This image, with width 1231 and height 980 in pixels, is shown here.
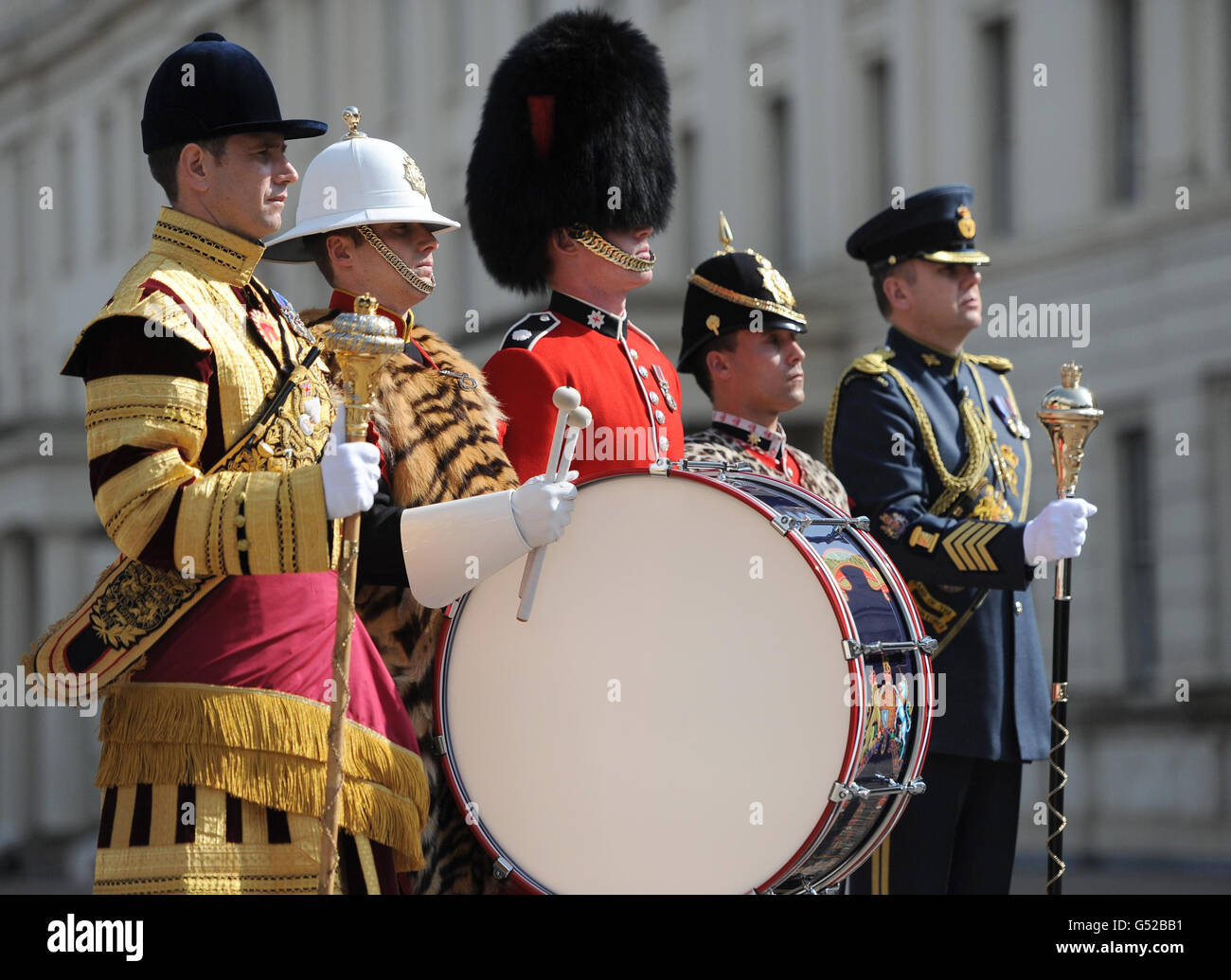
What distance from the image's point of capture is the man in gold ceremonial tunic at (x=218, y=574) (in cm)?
418

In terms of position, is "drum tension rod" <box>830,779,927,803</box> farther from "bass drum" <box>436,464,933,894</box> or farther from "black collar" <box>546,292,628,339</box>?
"black collar" <box>546,292,628,339</box>

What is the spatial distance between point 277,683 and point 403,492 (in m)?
0.58

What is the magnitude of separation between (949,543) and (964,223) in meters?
1.25

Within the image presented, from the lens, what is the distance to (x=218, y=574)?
420 centimetres

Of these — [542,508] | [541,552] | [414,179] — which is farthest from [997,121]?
[542,508]

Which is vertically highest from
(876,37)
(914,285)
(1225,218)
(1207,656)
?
(876,37)

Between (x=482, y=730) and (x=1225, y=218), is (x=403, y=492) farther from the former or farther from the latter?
(x=1225, y=218)

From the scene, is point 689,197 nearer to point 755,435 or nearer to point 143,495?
point 755,435

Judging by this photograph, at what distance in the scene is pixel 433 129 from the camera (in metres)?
30.5

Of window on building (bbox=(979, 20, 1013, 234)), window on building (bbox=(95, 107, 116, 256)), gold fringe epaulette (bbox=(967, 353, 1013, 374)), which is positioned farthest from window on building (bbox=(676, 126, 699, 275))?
gold fringe epaulette (bbox=(967, 353, 1013, 374))
